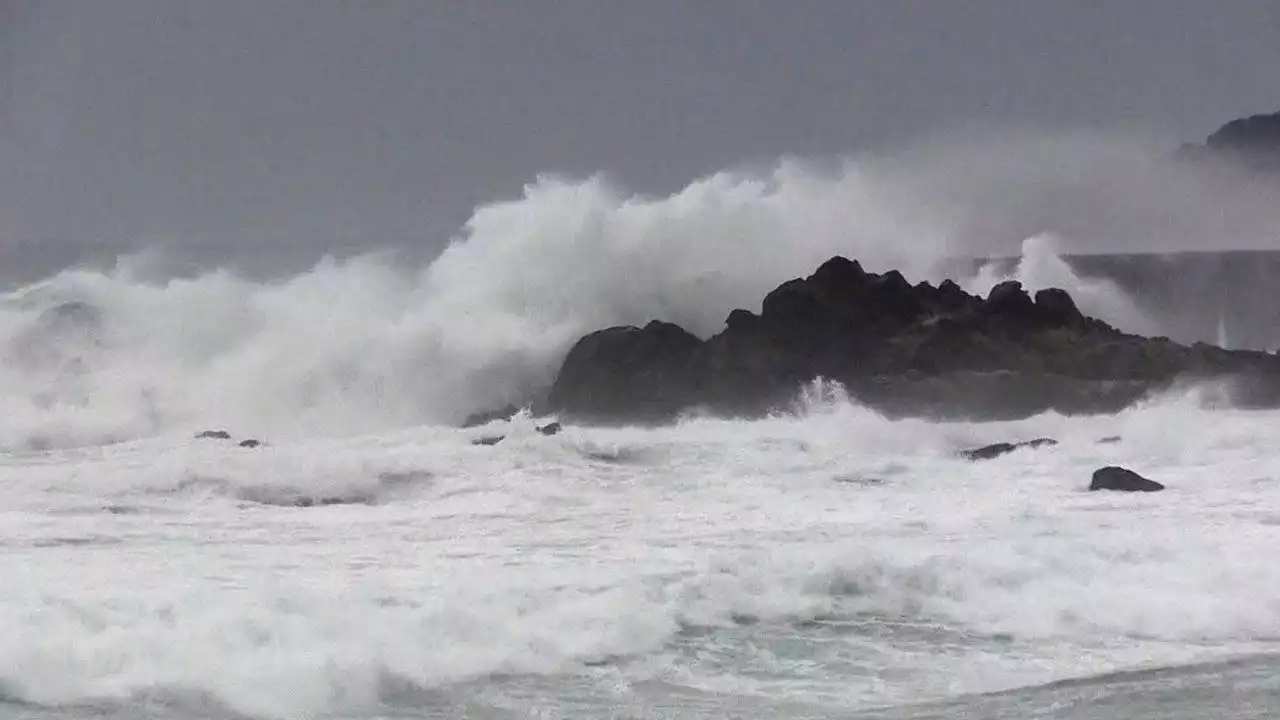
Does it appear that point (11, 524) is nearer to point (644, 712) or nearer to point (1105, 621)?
point (644, 712)

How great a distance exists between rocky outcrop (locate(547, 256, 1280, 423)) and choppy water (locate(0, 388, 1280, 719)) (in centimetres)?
665

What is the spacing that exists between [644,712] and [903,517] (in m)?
6.76

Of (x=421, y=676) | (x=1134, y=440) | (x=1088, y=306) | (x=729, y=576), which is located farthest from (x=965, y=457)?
(x=1088, y=306)

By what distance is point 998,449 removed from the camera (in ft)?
65.1

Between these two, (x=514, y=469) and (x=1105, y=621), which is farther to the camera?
(x=514, y=469)

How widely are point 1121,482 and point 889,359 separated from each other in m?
9.90

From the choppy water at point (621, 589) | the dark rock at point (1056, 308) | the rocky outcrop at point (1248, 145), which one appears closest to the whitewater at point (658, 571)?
the choppy water at point (621, 589)

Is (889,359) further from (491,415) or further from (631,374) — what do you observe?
(491,415)

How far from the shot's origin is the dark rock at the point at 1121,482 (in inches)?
613

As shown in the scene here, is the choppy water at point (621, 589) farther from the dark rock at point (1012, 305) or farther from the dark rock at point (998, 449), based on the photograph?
the dark rock at point (1012, 305)

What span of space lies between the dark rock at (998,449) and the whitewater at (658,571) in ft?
1.19

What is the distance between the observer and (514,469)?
17.3 metres

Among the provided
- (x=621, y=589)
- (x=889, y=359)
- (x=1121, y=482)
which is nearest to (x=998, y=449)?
(x=1121, y=482)

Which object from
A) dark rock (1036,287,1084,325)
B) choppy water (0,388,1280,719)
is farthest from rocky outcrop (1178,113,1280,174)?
choppy water (0,388,1280,719)
